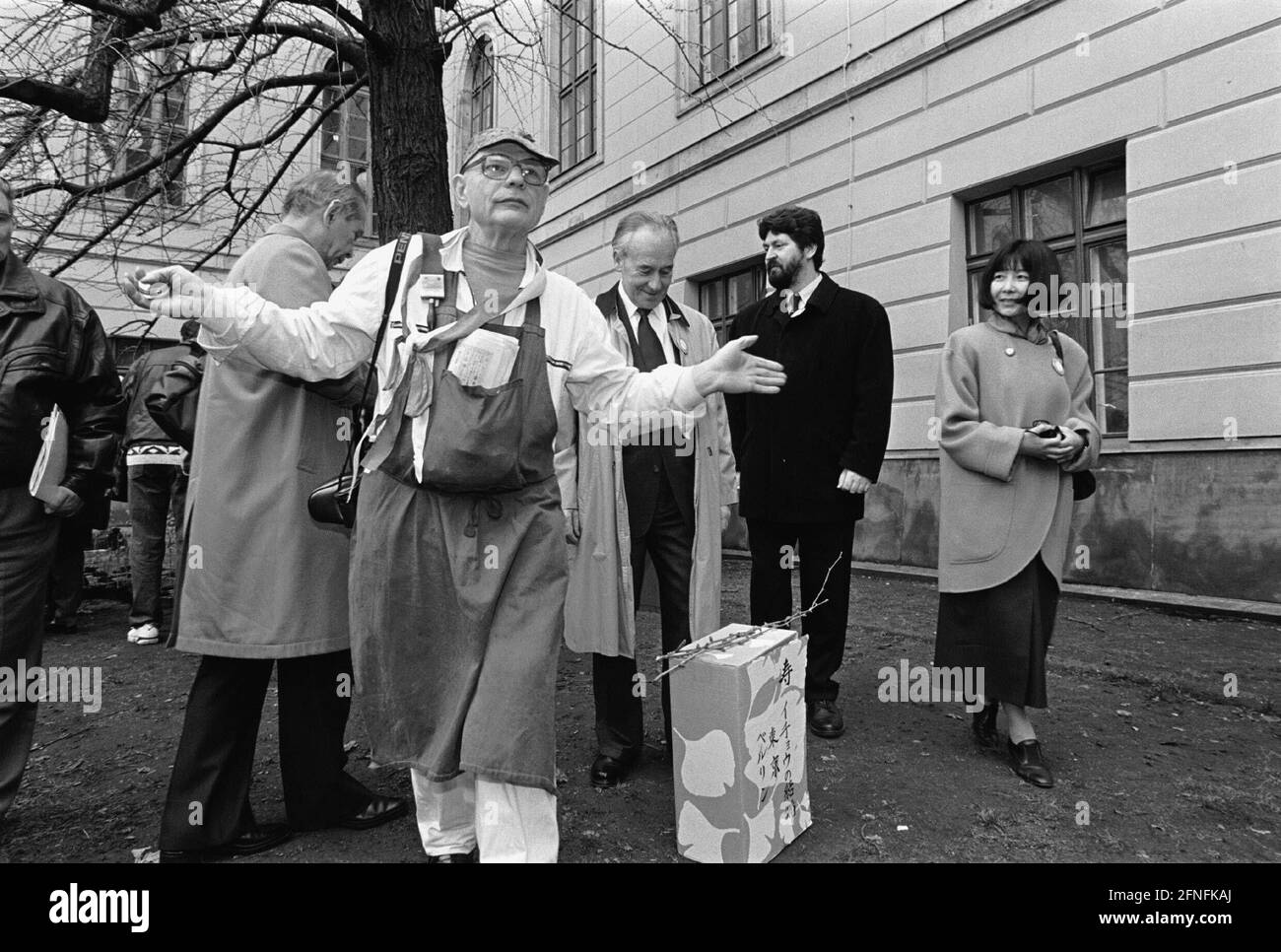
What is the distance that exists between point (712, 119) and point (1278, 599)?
816 cm

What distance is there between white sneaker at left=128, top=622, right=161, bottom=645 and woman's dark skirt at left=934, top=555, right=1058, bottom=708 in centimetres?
514

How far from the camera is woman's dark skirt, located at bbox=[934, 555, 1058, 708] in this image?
10.6 feet

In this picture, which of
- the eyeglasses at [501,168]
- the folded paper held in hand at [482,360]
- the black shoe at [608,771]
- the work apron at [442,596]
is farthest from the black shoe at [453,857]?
the eyeglasses at [501,168]

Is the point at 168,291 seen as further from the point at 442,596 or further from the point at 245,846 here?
the point at 245,846

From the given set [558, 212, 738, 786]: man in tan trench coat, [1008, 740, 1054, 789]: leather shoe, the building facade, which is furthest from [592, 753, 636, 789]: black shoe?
the building facade

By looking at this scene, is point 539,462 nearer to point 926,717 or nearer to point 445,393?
point 445,393

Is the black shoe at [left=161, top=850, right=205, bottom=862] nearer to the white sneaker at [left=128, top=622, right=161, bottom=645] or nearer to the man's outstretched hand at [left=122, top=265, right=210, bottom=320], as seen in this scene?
the man's outstretched hand at [left=122, top=265, right=210, bottom=320]

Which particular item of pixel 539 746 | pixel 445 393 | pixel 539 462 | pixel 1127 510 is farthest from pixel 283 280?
pixel 1127 510

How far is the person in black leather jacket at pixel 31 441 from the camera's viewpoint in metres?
2.77

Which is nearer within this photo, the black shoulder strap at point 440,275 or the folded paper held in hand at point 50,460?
the black shoulder strap at point 440,275

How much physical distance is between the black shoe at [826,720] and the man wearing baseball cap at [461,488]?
171 centimetres

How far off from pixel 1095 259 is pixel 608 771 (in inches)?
243

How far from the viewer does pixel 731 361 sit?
7.84ft

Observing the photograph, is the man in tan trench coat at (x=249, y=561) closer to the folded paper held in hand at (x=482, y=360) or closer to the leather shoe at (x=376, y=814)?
the leather shoe at (x=376, y=814)
